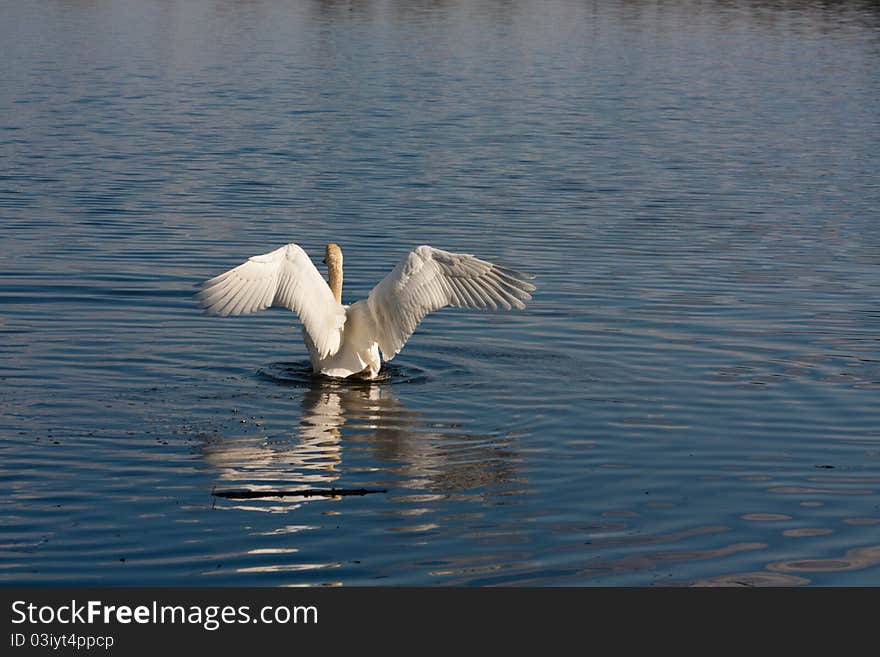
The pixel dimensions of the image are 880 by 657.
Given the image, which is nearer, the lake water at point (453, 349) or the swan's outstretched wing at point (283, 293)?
the lake water at point (453, 349)

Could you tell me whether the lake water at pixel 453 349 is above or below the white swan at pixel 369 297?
below

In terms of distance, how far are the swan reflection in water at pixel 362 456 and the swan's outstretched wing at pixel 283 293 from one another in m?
0.93

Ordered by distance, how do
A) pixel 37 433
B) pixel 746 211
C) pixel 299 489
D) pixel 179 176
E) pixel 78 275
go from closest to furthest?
pixel 299 489 → pixel 37 433 → pixel 78 275 → pixel 746 211 → pixel 179 176

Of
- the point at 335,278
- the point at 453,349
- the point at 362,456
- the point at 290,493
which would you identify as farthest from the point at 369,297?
the point at 290,493

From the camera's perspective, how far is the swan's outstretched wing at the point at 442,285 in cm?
1362

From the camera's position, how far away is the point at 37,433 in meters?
11.4

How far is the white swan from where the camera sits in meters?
13.3

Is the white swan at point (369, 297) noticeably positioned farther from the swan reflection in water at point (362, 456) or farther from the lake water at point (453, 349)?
the swan reflection in water at point (362, 456)

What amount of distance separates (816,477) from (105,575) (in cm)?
514

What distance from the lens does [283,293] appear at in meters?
13.4

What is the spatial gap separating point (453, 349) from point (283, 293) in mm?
2215

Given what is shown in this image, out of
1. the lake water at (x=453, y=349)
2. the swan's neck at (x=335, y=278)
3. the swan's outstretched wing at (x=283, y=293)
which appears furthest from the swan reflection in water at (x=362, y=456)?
the swan's neck at (x=335, y=278)

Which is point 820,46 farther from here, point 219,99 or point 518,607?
point 518,607

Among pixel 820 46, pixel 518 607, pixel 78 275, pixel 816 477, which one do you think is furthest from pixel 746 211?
pixel 820 46
